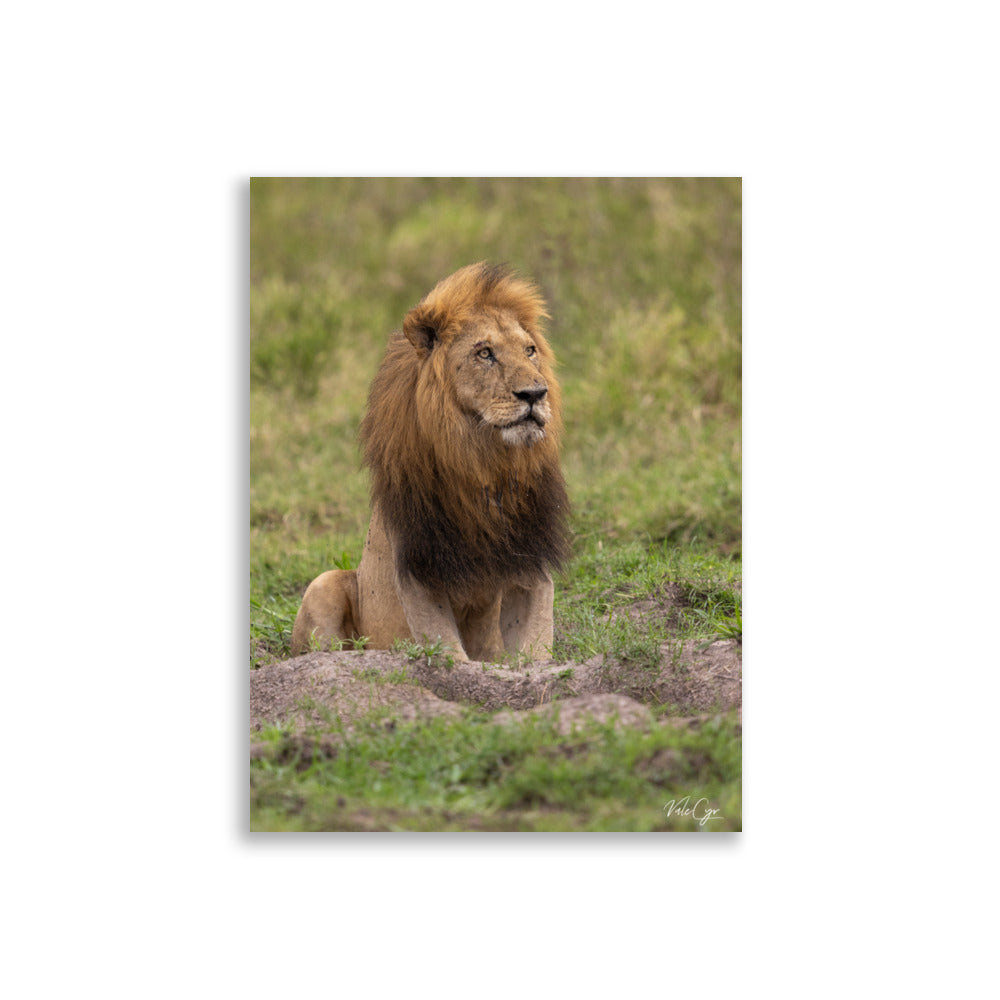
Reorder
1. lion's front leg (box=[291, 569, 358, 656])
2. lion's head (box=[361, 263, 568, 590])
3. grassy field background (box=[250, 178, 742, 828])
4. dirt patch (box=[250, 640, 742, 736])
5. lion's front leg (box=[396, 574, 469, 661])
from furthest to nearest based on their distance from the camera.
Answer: grassy field background (box=[250, 178, 742, 828]) < lion's front leg (box=[291, 569, 358, 656]) < lion's front leg (box=[396, 574, 469, 661]) < lion's head (box=[361, 263, 568, 590]) < dirt patch (box=[250, 640, 742, 736])

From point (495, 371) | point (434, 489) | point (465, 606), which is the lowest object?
point (465, 606)

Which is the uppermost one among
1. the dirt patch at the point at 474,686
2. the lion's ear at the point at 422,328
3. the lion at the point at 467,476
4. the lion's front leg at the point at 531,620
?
the lion's ear at the point at 422,328

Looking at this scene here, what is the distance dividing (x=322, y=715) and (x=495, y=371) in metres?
1.20

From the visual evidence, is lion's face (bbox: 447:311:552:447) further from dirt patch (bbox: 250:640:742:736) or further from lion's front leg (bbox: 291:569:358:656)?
lion's front leg (bbox: 291:569:358:656)

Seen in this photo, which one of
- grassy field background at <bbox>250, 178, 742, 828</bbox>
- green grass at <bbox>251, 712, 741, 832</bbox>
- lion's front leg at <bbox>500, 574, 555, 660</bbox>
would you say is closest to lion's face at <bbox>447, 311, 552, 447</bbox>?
lion's front leg at <bbox>500, 574, 555, 660</bbox>

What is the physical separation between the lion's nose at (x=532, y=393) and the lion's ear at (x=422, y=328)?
0.40 meters

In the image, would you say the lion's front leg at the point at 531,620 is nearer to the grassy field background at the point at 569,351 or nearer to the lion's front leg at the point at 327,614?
the grassy field background at the point at 569,351

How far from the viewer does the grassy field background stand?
19.8 feet

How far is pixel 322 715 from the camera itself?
14.3 ft

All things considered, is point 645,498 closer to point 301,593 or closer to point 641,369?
point 641,369

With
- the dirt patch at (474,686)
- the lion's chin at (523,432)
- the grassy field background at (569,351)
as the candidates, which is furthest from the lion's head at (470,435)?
the grassy field background at (569,351)

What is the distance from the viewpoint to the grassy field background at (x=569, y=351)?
603 centimetres
